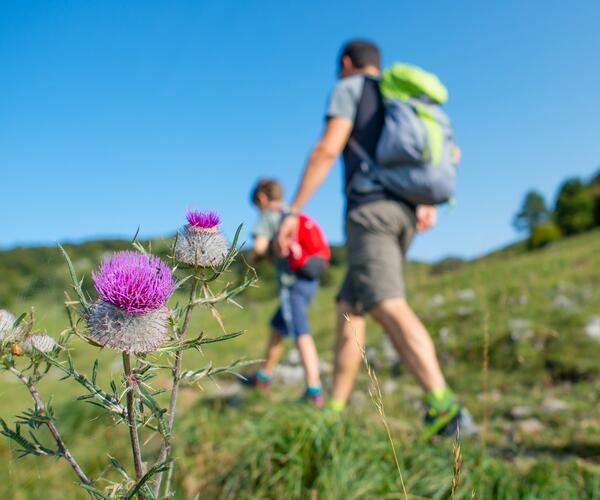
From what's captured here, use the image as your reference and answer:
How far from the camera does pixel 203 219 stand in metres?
1.04

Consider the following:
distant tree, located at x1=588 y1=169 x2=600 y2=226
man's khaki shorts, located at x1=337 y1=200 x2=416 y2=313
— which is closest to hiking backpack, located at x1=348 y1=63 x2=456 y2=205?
man's khaki shorts, located at x1=337 y1=200 x2=416 y2=313

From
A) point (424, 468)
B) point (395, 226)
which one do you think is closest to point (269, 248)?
point (395, 226)

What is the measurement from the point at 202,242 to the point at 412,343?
2437mm

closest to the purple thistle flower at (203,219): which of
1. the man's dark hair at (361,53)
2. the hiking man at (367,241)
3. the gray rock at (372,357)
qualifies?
the hiking man at (367,241)

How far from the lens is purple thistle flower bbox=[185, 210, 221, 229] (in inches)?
41.1

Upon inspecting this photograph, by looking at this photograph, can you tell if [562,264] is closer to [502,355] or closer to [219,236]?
[502,355]

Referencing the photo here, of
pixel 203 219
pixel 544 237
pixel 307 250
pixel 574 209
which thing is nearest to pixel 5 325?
pixel 203 219

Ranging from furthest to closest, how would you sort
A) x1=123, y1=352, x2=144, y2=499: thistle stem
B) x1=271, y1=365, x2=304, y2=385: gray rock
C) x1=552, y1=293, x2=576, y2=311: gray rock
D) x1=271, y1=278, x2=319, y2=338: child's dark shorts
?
x1=552, y1=293, x2=576, y2=311: gray rock → x1=271, y1=365, x2=304, y2=385: gray rock → x1=271, y1=278, x2=319, y2=338: child's dark shorts → x1=123, y1=352, x2=144, y2=499: thistle stem

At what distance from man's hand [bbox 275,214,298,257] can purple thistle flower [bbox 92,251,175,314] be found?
274cm

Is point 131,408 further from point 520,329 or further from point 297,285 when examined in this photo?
point 520,329

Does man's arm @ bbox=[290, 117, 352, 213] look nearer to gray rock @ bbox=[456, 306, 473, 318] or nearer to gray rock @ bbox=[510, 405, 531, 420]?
gray rock @ bbox=[510, 405, 531, 420]

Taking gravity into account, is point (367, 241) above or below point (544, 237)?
below

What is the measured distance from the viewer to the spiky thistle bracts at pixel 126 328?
36.9 inches

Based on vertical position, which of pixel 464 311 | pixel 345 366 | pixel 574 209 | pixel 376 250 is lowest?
pixel 345 366
